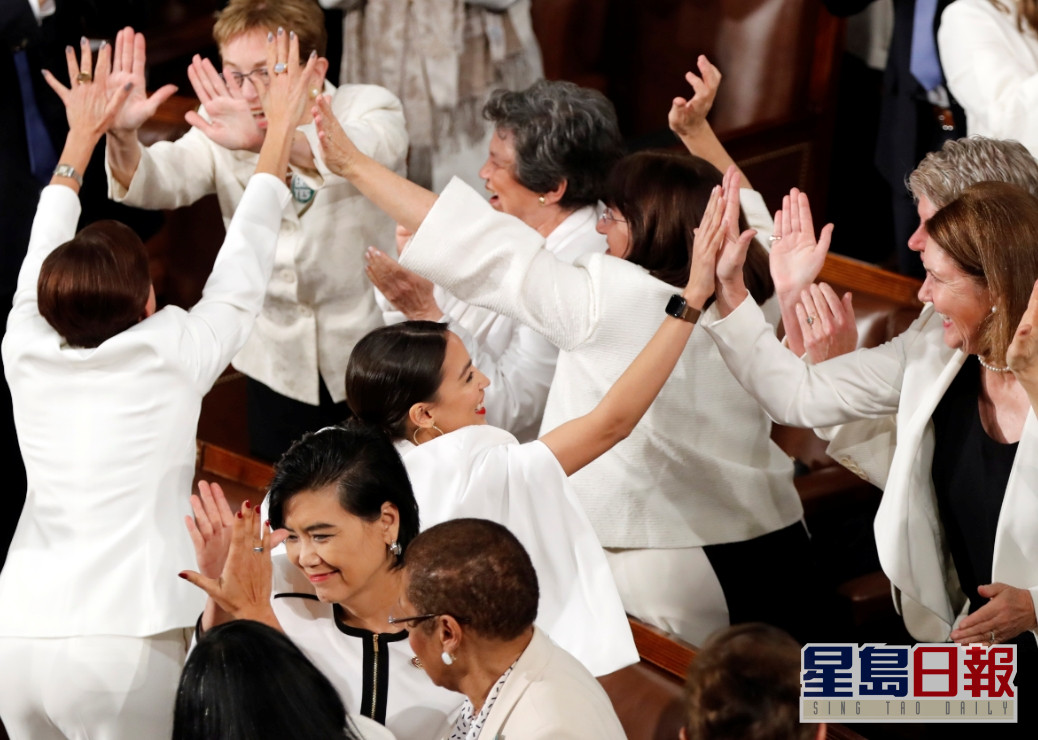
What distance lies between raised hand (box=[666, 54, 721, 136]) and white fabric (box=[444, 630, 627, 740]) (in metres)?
1.42

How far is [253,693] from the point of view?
1.66m

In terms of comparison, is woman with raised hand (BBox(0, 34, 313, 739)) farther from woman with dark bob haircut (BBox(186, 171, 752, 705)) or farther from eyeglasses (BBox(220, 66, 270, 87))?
eyeglasses (BBox(220, 66, 270, 87))

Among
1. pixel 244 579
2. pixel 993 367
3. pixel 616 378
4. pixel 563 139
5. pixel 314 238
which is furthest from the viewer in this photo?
pixel 314 238

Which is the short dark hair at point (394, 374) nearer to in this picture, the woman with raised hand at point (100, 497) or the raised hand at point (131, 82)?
the woman with raised hand at point (100, 497)

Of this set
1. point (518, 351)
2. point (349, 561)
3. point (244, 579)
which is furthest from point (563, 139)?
point (244, 579)

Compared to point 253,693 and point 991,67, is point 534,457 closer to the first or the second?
point 253,693

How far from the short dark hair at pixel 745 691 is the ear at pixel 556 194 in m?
1.45

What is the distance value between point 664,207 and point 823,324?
37 cm

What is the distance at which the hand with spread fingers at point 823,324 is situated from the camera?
8.23 ft

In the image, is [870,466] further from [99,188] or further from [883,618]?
[99,188]

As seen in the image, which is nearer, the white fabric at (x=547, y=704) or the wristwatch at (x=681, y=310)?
the white fabric at (x=547, y=704)

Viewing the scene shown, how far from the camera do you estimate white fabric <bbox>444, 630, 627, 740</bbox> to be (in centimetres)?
168

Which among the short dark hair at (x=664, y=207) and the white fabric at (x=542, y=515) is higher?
the short dark hair at (x=664, y=207)

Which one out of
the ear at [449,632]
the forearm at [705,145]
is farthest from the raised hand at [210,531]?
the forearm at [705,145]
